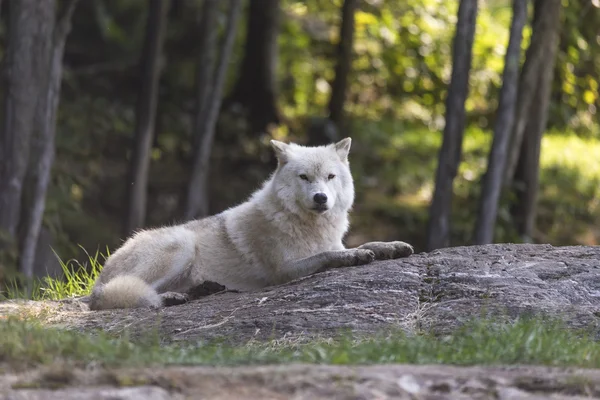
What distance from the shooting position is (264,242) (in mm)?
7422

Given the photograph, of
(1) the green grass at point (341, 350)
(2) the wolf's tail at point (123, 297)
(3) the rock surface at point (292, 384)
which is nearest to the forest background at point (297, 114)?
(2) the wolf's tail at point (123, 297)

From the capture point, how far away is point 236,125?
674 inches

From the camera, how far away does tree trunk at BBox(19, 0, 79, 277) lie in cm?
1006

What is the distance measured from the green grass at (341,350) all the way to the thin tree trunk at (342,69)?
1190 cm

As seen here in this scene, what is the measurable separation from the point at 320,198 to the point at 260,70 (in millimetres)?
11050

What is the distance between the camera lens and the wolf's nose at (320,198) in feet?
23.6

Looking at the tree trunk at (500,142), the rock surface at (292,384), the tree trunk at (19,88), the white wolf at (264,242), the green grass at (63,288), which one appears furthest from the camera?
the tree trunk at (500,142)

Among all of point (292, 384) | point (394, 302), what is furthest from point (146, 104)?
point (292, 384)

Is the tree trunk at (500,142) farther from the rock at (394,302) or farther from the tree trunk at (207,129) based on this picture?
the rock at (394,302)

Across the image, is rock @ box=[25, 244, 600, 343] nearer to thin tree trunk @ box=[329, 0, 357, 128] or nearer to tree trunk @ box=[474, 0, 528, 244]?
tree trunk @ box=[474, 0, 528, 244]

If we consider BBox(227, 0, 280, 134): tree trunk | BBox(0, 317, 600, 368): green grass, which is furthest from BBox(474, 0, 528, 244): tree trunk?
BBox(227, 0, 280, 134): tree trunk

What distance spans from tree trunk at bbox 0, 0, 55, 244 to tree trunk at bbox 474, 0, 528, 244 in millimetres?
4850

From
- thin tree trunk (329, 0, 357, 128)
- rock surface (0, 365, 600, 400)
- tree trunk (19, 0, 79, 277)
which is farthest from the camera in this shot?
thin tree trunk (329, 0, 357, 128)

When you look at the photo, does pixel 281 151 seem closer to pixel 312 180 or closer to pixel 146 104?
pixel 312 180
